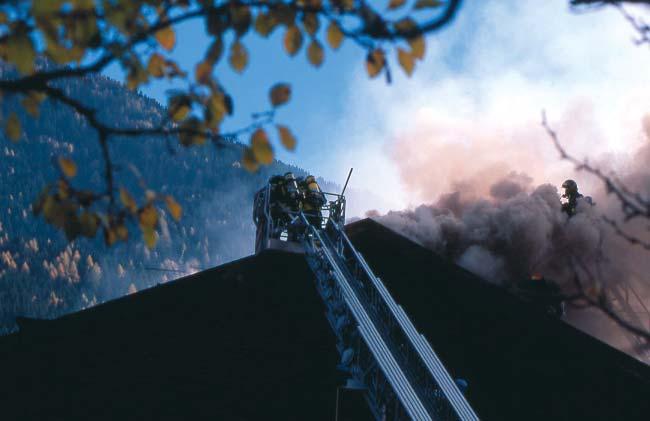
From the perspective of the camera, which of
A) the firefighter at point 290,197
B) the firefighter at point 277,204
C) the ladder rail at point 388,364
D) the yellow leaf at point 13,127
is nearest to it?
the yellow leaf at point 13,127

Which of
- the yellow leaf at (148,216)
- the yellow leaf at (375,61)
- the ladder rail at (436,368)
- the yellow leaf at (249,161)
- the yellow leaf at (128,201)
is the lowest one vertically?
the ladder rail at (436,368)

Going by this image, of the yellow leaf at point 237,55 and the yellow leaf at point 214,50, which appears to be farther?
the yellow leaf at point 237,55

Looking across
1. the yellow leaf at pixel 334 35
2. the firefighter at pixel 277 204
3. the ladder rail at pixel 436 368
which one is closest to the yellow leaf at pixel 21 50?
the yellow leaf at pixel 334 35

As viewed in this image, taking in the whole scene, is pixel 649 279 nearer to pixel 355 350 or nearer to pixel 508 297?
pixel 508 297

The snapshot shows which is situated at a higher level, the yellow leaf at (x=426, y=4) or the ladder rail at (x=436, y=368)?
the yellow leaf at (x=426, y=4)

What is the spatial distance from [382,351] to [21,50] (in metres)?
5.96

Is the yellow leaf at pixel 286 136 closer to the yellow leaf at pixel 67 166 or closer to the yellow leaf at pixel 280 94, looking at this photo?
the yellow leaf at pixel 280 94

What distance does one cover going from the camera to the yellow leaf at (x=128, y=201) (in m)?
2.32

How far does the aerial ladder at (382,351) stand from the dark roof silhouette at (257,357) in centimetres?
78

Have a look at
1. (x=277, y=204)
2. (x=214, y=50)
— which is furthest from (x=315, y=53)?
(x=277, y=204)

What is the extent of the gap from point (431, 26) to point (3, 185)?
109615 mm

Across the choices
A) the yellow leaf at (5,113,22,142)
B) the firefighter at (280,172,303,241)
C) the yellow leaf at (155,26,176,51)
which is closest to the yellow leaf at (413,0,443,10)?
the yellow leaf at (155,26,176,51)

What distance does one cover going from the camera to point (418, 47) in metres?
2.38

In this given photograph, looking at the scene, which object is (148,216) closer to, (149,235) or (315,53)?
(149,235)
